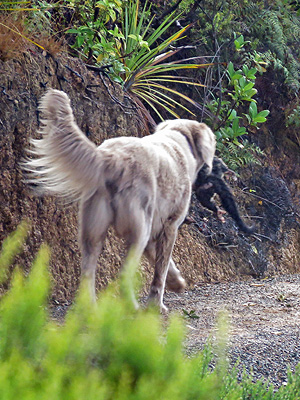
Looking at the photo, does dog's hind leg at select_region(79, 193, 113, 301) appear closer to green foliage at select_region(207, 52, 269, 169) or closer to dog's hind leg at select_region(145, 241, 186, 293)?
dog's hind leg at select_region(145, 241, 186, 293)

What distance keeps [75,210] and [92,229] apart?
59.2 inches

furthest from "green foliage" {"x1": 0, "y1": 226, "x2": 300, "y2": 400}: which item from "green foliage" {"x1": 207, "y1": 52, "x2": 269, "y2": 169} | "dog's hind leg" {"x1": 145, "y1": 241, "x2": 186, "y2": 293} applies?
"green foliage" {"x1": 207, "y1": 52, "x2": 269, "y2": 169}

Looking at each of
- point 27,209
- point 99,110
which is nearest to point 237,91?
point 99,110

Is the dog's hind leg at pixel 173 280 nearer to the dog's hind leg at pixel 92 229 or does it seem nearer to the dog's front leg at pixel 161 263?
the dog's front leg at pixel 161 263

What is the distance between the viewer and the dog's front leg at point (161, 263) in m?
5.68

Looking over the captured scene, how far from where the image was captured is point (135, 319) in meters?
2.21

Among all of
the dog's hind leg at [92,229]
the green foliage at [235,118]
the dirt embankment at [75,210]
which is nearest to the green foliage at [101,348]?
the dog's hind leg at [92,229]

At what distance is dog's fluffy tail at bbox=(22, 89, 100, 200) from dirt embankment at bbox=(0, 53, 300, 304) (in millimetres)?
1100

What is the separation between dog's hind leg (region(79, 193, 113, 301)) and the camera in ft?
16.3

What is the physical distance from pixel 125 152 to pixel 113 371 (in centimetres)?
319

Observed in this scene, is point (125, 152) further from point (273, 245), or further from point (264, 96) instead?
point (264, 96)

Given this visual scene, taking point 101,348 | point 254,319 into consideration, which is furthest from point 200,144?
point 101,348

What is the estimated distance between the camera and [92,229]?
503 cm

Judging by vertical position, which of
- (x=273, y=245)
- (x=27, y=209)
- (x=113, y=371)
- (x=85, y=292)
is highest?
(x=85, y=292)
